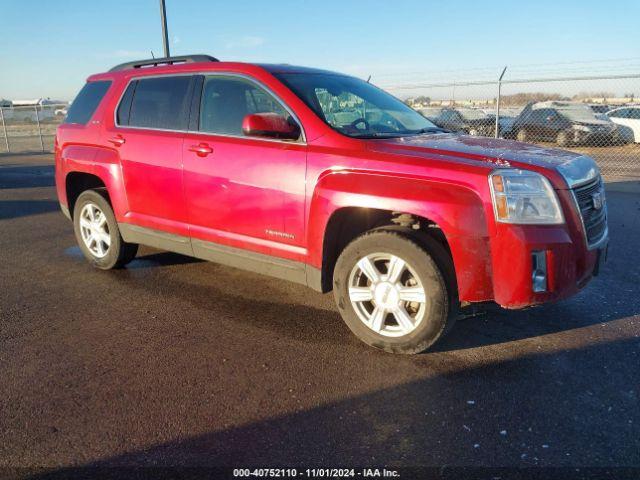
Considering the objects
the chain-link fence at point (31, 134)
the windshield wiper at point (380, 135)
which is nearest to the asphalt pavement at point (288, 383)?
the windshield wiper at point (380, 135)

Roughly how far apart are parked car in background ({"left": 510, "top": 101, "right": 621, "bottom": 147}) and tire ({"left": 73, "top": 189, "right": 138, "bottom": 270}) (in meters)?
12.3

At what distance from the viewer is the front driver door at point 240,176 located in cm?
365

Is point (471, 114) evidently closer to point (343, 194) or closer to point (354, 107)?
point (354, 107)

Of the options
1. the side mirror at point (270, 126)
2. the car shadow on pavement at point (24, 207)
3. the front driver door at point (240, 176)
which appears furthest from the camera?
the car shadow on pavement at point (24, 207)

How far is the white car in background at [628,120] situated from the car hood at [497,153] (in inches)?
568

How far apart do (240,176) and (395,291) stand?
1.43m

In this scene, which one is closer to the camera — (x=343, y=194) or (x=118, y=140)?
(x=343, y=194)

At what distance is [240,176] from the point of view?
12.6 feet

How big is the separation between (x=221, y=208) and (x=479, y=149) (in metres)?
1.96

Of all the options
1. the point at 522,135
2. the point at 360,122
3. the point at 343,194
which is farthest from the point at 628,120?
the point at 343,194

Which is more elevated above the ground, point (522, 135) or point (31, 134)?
point (31, 134)

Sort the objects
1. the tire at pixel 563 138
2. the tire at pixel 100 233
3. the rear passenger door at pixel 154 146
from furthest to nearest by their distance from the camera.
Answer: the tire at pixel 563 138, the tire at pixel 100 233, the rear passenger door at pixel 154 146

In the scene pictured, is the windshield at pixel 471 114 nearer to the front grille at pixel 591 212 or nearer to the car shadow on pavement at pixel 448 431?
the front grille at pixel 591 212

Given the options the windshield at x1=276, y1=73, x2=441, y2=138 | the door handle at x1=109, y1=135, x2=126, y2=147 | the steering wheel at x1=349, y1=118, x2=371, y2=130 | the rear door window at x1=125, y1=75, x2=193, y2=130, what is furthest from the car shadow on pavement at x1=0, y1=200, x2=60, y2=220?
the steering wheel at x1=349, y1=118, x2=371, y2=130
